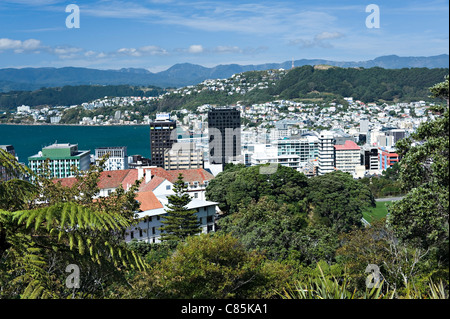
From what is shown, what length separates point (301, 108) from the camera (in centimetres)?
5225

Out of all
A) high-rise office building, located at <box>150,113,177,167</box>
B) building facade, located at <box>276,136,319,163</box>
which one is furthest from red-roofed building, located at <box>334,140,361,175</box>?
high-rise office building, located at <box>150,113,177,167</box>

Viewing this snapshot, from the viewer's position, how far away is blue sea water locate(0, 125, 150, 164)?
33.3 metres

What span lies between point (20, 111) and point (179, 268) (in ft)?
134

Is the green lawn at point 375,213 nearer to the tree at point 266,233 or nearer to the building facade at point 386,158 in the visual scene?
the tree at point 266,233

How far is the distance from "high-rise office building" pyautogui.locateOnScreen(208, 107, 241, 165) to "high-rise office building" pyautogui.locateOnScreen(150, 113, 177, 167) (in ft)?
10.7

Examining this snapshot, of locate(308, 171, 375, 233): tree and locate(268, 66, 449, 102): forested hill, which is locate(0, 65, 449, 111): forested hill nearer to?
locate(268, 66, 449, 102): forested hill

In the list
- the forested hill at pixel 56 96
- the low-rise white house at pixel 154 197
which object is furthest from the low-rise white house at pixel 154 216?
the forested hill at pixel 56 96

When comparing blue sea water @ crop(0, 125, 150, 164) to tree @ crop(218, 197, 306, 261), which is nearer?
tree @ crop(218, 197, 306, 261)

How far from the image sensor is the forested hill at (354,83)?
4969 cm

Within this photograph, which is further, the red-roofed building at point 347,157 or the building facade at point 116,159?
the building facade at point 116,159

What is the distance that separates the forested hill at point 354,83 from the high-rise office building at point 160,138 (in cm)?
2684

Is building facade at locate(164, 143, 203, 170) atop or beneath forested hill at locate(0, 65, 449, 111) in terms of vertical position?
beneath
